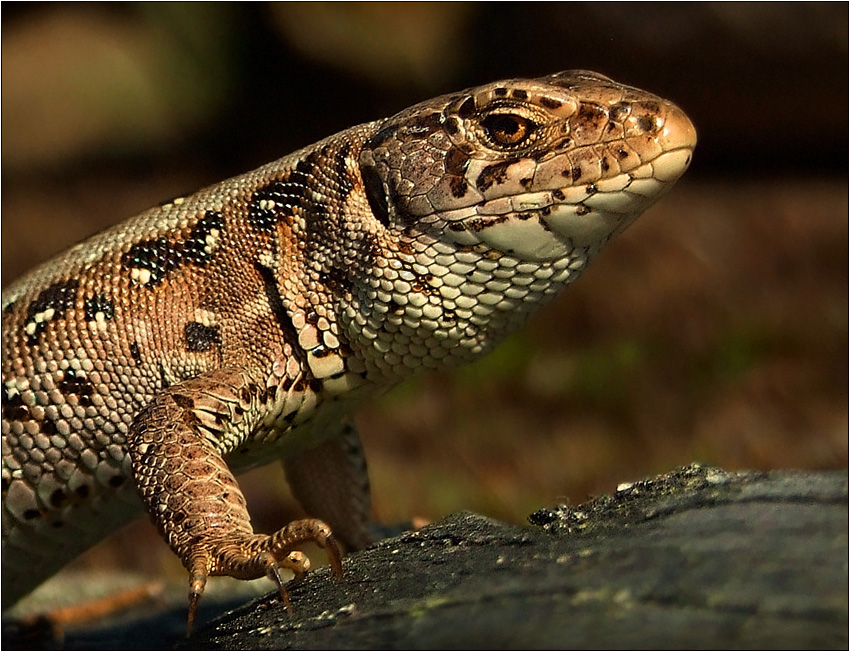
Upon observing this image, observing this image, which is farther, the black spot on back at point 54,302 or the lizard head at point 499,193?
the black spot on back at point 54,302

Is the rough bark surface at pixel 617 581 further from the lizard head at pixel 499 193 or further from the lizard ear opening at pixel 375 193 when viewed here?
the lizard ear opening at pixel 375 193

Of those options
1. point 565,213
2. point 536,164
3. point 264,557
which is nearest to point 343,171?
point 536,164

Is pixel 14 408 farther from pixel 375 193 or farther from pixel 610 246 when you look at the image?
pixel 610 246

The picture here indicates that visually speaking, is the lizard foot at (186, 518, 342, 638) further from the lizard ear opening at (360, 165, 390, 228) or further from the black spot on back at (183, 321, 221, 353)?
the lizard ear opening at (360, 165, 390, 228)

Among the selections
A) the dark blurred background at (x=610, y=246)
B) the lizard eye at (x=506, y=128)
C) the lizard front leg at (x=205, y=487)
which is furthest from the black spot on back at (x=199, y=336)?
the dark blurred background at (x=610, y=246)

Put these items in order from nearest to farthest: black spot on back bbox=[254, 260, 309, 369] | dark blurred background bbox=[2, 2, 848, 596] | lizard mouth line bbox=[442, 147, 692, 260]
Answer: lizard mouth line bbox=[442, 147, 692, 260] → black spot on back bbox=[254, 260, 309, 369] → dark blurred background bbox=[2, 2, 848, 596]

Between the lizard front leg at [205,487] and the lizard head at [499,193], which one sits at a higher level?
the lizard head at [499,193]

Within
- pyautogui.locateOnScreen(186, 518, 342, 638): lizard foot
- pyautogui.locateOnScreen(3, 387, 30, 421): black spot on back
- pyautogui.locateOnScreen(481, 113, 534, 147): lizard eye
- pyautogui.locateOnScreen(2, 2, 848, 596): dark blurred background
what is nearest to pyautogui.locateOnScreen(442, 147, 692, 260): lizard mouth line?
pyautogui.locateOnScreen(481, 113, 534, 147): lizard eye

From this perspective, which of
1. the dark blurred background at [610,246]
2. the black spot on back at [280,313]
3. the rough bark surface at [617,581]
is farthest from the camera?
the dark blurred background at [610,246]
